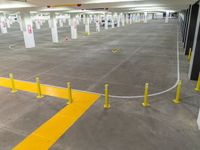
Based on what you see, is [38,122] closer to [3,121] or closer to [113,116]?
[3,121]

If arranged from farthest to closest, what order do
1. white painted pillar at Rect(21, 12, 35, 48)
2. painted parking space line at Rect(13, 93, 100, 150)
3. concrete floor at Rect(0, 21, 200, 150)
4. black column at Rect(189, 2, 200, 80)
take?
1. white painted pillar at Rect(21, 12, 35, 48)
2. black column at Rect(189, 2, 200, 80)
3. concrete floor at Rect(0, 21, 200, 150)
4. painted parking space line at Rect(13, 93, 100, 150)

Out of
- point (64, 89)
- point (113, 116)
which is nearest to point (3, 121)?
point (64, 89)

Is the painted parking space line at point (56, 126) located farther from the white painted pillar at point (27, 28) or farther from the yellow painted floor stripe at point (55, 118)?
the white painted pillar at point (27, 28)

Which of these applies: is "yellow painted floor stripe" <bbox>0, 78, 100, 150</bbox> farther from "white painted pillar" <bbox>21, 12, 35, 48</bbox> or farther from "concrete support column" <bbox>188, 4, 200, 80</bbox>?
"white painted pillar" <bbox>21, 12, 35, 48</bbox>

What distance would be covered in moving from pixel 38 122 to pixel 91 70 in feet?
23.1

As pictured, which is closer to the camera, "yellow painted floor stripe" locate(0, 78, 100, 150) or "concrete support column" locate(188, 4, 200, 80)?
"yellow painted floor stripe" locate(0, 78, 100, 150)

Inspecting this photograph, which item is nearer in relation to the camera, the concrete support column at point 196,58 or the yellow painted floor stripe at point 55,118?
the yellow painted floor stripe at point 55,118

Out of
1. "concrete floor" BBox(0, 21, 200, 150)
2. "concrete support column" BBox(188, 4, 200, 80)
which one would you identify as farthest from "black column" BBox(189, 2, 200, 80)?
"concrete floor" BBox(0, 21, 200, 150)

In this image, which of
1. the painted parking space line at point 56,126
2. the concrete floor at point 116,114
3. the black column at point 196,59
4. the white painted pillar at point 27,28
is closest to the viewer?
the painted parking space line at point 56,126

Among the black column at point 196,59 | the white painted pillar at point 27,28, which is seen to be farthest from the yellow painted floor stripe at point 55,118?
the white painted pillar at point 27,28

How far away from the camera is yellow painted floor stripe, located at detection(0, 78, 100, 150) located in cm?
568

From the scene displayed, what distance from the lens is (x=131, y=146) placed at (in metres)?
5.53

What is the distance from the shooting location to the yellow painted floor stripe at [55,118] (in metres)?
5.68

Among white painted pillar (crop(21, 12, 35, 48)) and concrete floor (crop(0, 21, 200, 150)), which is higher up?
white painted pillar (crop(21, 12, 35, 48))
